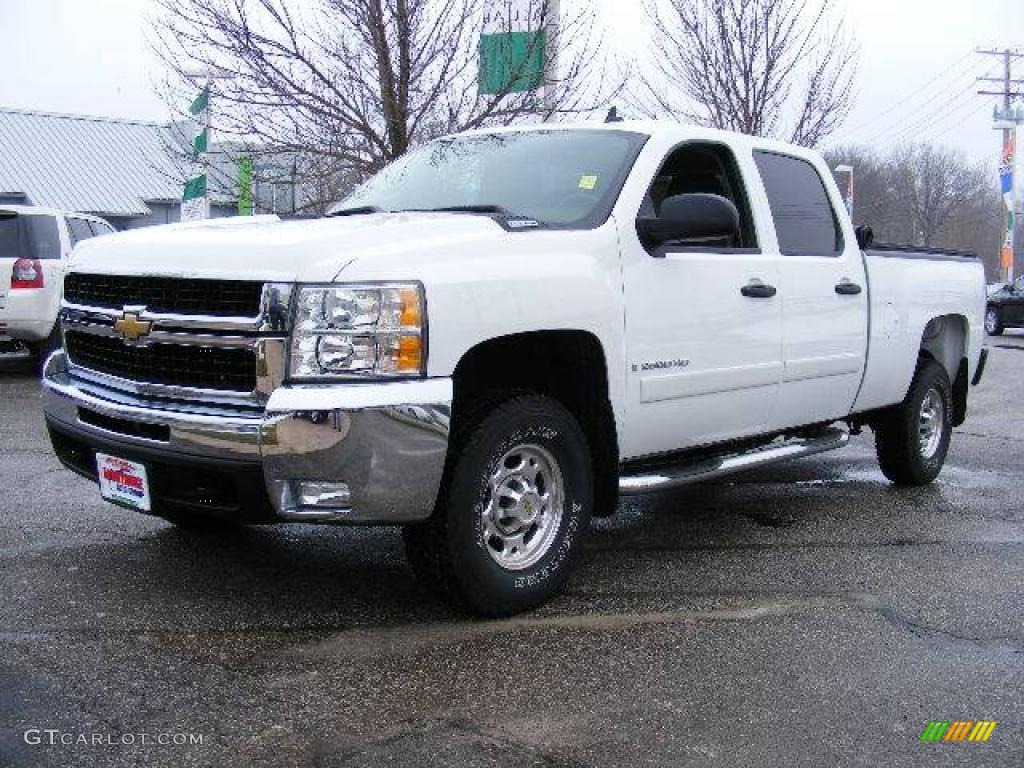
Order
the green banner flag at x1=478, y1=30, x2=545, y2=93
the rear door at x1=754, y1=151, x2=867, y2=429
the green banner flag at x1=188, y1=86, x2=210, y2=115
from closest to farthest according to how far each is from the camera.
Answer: the rear door at x1=754, y1=151, x2=867, y2=429 → the green banner flag at x1=478, y1=30, x2=545, y2=93 → the green banner flag at x1=188, y1=86, x2=210, y2=115

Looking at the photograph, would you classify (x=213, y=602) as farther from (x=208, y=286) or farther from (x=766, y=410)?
(x=766, y=410)

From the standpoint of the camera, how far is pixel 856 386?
613 cm

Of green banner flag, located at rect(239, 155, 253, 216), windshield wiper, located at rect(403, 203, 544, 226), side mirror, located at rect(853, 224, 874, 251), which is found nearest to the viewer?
windshield wiper, located at rect(403, 203, 544, 226)

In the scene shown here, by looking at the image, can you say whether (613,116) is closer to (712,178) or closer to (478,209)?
(712,178)

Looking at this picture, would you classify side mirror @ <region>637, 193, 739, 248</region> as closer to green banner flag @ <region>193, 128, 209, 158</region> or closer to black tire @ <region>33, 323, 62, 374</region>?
black tire @ <region>33, 323, 62, 374</region>

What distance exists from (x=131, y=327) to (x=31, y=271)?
8616mm

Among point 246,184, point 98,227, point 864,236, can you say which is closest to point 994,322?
point 246,184

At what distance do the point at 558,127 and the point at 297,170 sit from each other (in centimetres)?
873

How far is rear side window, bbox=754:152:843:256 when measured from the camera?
570 cm

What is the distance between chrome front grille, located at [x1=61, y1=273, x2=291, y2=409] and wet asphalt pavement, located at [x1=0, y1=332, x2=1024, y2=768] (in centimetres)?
85

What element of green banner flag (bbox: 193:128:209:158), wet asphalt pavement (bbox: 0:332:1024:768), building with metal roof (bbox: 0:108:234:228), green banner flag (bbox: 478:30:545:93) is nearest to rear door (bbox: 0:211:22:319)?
green banner flag (bbox: 193:128:209:158)

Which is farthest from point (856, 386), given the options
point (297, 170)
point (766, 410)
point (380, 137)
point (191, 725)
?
point (297, 170)

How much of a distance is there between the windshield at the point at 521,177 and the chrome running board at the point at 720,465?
109cm

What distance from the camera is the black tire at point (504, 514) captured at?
3.96 m
